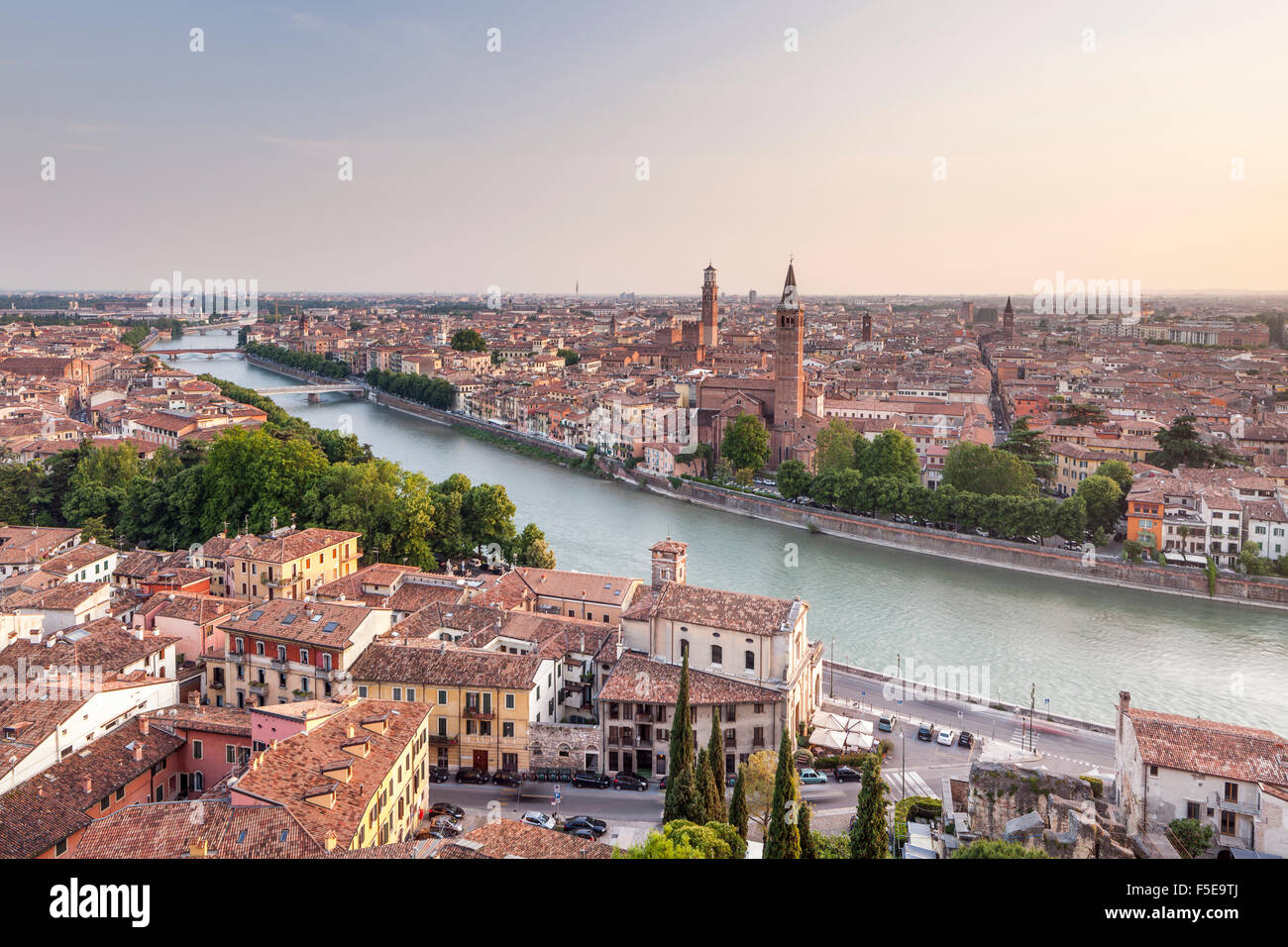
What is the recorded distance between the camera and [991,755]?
4.45 meters

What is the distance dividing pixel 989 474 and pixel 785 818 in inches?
305

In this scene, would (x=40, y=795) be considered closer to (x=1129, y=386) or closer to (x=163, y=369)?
(x=1129, y=386)

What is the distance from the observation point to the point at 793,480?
35.6 feet

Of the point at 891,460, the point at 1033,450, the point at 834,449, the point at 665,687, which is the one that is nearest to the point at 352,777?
the point at 665,687

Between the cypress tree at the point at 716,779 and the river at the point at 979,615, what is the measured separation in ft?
8.27

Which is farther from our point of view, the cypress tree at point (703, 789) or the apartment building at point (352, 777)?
the cypress tree at point (703, 789)

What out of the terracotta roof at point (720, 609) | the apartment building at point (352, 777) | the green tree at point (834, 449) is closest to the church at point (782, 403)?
the green tree at point (834, 449)

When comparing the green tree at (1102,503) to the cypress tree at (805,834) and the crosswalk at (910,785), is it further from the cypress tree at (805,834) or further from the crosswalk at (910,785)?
the cypress tree at (805,834)

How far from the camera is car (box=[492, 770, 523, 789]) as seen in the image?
452 centimetres

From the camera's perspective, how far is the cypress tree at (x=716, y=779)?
11.7 feet

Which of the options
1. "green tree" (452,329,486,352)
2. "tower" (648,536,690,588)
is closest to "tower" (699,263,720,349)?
"green tree" (452,329,486,352)

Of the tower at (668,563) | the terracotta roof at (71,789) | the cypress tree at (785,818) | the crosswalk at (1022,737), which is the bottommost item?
the crosswalk at (1022,737)

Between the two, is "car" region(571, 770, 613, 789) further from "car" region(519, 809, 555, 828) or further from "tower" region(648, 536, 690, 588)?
"tower" region(648, 536, 690, 588)
